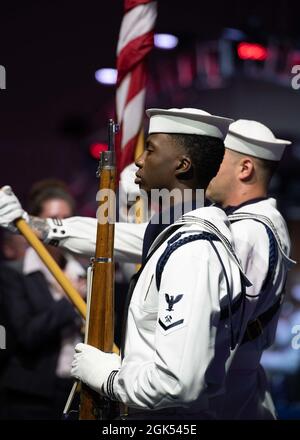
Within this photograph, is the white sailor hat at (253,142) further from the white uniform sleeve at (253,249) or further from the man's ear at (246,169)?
the white uniform sleeve at (253,249)

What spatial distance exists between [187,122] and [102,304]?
62 cm

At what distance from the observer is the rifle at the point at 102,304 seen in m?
3.16

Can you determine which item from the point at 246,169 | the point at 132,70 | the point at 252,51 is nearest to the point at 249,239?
the point at 246,169

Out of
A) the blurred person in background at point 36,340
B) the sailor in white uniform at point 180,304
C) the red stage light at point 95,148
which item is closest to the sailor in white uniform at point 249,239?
the sailor in white uniform at point 180,304

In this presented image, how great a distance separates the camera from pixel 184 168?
10.5 feet

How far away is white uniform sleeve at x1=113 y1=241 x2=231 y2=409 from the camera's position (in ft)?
9.21

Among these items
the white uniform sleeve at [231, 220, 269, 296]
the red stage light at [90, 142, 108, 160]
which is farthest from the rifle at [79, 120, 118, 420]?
the red stage light at [90, 142, 108, 160]

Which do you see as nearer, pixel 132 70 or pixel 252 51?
pixel 132 70

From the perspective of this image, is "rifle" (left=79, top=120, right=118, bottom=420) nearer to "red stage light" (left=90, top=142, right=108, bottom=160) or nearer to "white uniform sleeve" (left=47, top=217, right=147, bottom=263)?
"white uniform sleeve" (left=47, top=217, right=147, bottom=263)

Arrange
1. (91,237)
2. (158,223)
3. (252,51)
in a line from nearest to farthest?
(158,223), (91,237), (252,51)

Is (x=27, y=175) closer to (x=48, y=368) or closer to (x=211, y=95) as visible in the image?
(x=211, y=95)

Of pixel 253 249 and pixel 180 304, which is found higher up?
pixel 253 249

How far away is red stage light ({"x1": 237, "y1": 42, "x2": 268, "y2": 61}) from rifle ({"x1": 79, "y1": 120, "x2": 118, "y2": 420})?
5.90m

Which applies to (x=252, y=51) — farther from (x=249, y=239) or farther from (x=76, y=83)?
(x=249, y=239)
